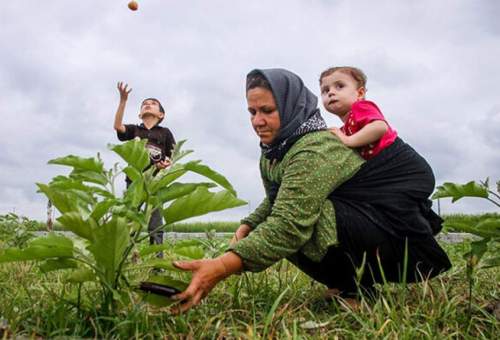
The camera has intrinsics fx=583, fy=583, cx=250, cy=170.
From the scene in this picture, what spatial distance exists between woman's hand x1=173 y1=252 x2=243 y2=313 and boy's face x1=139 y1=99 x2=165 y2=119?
4283 millimetres

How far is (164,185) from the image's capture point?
2.18 m

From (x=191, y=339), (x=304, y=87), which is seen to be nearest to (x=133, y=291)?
(x=191, y=339)

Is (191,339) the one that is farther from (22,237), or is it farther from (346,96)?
(22,237)

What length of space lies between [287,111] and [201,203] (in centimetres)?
72

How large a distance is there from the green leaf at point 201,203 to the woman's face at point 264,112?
0.59 metres

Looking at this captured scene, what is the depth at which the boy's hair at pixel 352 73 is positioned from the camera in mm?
3482

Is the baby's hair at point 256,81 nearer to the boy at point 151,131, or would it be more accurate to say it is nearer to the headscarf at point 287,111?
the headscarf at point 287,111

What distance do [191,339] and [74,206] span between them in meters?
0.63

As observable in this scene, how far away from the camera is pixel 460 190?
2.87m

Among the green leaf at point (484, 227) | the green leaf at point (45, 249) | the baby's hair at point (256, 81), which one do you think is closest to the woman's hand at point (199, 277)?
the green leaf at point (45, 249)

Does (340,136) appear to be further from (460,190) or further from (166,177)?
(166,177)

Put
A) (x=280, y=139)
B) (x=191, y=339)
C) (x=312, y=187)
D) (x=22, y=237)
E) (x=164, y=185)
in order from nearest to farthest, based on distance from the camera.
→ (x=191, y=339) → (x=164, y=185) → (x=312, y=187) → (x=280, y=139) → (x=22, y=237)

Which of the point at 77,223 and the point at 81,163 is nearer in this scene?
the point at 77,223

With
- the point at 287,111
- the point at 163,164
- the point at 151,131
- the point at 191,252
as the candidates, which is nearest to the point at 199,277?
the point at 191,252
